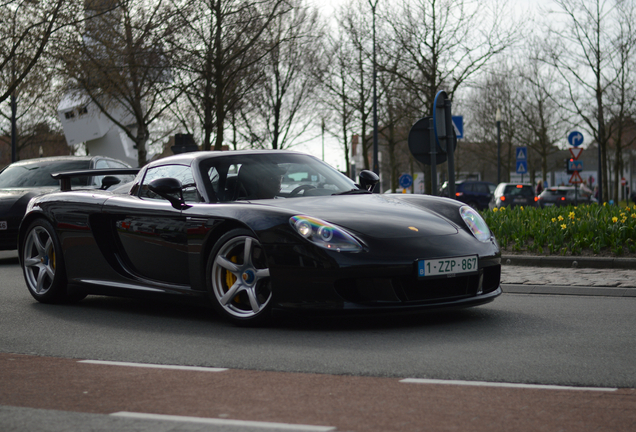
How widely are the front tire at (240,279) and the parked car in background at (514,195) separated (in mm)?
30136

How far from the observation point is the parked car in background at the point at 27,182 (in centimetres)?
1133

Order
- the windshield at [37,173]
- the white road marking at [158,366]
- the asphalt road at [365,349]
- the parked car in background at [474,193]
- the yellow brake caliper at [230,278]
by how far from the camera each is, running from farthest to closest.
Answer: the parked car in background at [474,193] → the windshield at [37,173] → the yellow brake caliper at [230,278] → the white road marking at [158,366] → the asphalt road at [365,349]

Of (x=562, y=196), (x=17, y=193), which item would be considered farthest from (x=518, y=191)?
(x=17, y=193)

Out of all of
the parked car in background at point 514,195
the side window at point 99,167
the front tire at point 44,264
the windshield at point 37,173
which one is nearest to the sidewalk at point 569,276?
the front tire at point 44,264

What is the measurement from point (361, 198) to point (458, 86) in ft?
80.8

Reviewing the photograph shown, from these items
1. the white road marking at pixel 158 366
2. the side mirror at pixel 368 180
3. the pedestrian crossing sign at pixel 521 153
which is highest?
the pedestrian crossing sign at pixel 521 153

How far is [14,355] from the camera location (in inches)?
197

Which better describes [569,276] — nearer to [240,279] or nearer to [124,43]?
[240,279]

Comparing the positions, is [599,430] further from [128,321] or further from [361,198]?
[128,321]

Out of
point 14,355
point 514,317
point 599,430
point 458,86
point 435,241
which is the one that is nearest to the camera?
point 599,430

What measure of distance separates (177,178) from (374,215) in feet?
5.49

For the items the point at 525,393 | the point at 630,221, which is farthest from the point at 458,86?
the point at 525,393

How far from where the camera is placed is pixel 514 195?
35.4m

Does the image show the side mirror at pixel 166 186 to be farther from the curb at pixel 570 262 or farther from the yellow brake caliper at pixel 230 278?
the curb at pixel 570 262
